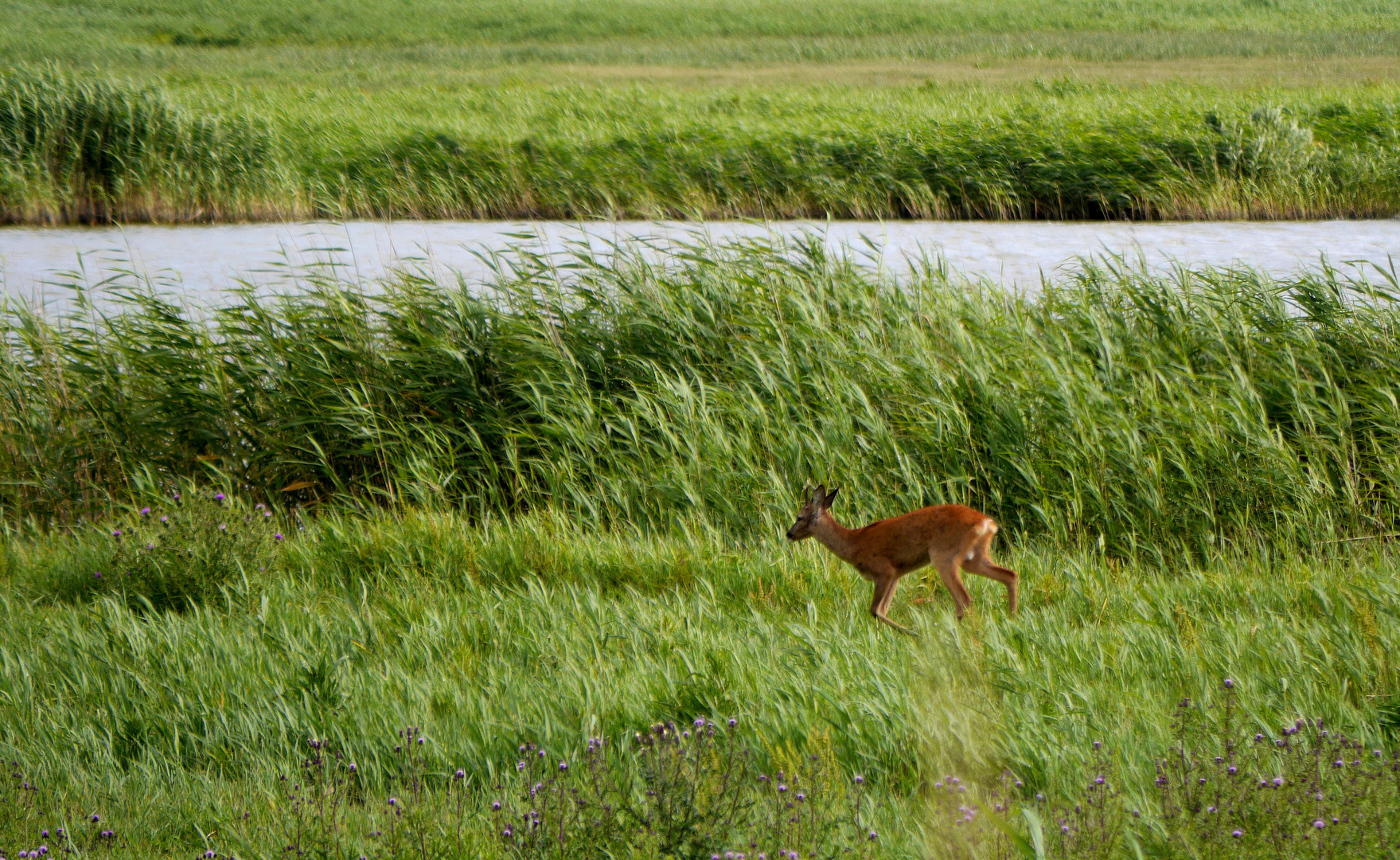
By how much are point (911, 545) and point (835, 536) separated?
0.35 metres

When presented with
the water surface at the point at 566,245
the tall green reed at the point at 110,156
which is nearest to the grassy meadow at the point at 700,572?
the water surface at the point at 566,245

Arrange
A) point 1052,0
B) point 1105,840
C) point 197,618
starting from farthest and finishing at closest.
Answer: point 1052,0 → point 197,618 → point 1105,840

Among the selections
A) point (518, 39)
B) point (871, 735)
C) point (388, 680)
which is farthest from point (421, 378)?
point (518, 39)

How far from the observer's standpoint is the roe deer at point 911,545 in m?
4.16

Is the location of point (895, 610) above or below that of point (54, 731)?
below

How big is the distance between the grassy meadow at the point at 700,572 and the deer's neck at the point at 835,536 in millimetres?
326

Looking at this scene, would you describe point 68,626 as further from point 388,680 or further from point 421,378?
point 421,378

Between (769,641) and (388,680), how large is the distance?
139cm

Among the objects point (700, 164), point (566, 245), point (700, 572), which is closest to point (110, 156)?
Answer: point (566, 245)

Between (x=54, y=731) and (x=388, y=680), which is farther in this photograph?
(x=388, y=680)

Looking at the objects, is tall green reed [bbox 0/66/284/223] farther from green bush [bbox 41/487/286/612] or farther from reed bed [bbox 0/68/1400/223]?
green bush [bbox 41/487/286/612]

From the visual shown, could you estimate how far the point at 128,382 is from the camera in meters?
7.27

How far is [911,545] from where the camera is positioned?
4.21 meters

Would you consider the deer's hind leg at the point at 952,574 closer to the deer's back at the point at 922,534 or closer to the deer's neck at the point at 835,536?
the deer's back at the point at 922,534
